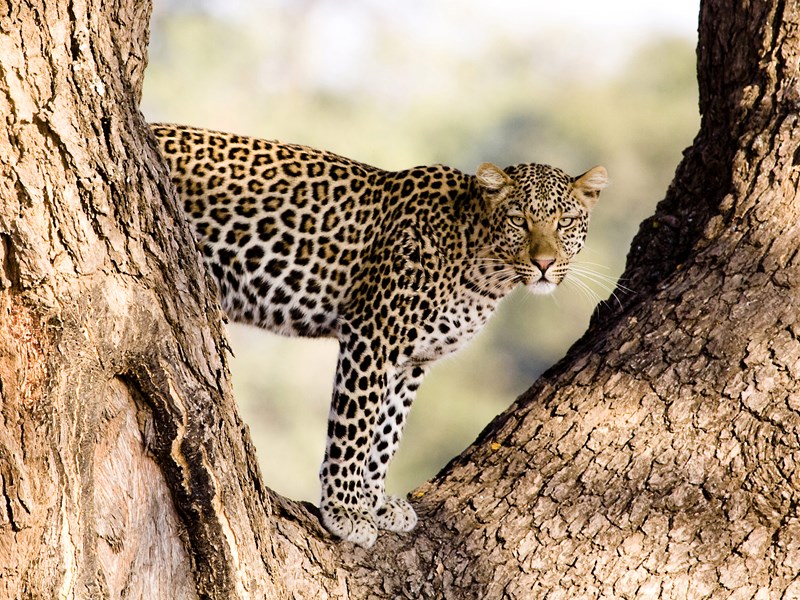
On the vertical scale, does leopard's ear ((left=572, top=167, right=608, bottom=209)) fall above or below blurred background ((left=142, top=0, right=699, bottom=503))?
below

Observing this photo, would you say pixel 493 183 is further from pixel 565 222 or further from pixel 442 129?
pixel 442 129

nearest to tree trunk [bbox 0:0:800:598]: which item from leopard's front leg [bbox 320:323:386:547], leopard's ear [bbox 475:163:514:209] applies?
leopard's front leg [bbox 320:323:386:547]

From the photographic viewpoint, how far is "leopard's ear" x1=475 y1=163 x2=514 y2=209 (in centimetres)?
652

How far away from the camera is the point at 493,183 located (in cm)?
656

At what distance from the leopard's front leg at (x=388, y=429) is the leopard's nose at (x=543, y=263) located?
0.96 metres

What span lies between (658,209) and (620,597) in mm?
2387

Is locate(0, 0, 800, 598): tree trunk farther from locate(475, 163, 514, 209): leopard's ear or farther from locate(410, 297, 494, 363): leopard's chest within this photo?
locate(475, 163, 514, 209): leopard's ear

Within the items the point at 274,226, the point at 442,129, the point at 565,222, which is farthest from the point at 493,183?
the point at 442,129

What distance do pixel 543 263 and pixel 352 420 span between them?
1.36 meters

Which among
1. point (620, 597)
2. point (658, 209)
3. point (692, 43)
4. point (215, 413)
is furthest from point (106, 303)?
point (692, 43)

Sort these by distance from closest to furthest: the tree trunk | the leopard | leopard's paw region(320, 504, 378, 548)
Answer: the tree trunk, leopard's paw region(320, 504, 378, 548), the leopard

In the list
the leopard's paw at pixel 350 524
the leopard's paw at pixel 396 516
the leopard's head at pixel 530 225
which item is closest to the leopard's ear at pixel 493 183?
the leopard's head at pixel 530 225

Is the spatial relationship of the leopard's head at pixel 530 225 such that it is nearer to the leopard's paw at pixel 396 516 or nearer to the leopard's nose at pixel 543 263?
the leopard's nose at pixel 543 263

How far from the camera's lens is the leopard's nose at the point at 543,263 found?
652cm
